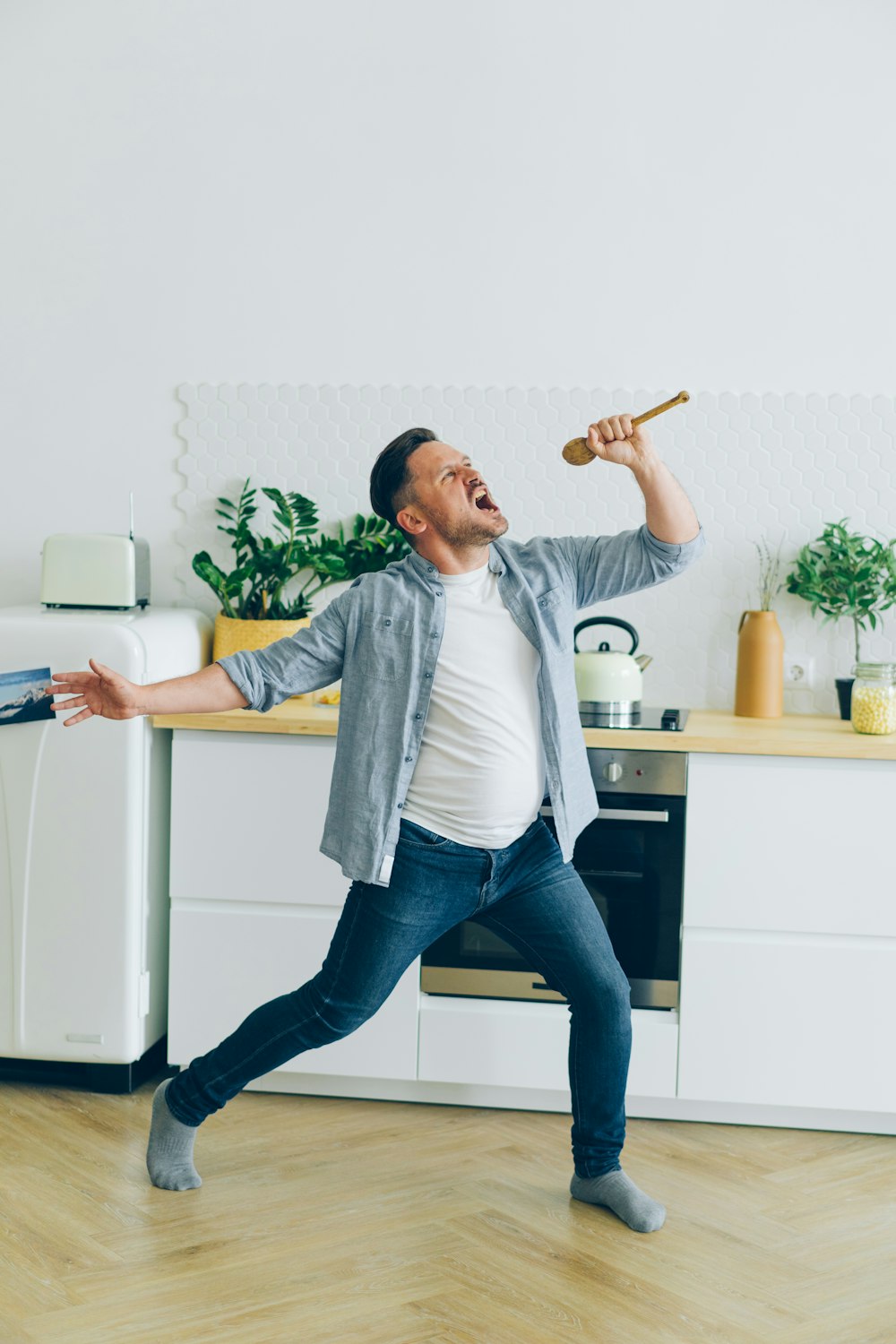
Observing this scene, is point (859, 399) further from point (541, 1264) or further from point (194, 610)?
point (541, 1264)

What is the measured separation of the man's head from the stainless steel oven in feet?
2.30

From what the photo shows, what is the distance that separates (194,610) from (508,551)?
48.3 inches

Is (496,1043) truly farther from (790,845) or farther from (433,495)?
(433,495)

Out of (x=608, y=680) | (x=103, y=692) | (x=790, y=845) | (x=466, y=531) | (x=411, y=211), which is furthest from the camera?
(x=411, y=211)

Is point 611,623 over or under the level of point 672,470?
under

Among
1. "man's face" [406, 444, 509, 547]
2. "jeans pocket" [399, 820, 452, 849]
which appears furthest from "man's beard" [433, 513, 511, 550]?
"jeans pocket" [399, 820, 452, 849]

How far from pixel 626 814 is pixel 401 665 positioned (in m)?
0.74

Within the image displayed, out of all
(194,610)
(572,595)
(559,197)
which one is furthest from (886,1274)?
(559,197)

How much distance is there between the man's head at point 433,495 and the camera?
2217 mm

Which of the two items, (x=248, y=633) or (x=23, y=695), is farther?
(x=248, y=633)

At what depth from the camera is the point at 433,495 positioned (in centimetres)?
223

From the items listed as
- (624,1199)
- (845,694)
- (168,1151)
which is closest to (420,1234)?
(624,1199)

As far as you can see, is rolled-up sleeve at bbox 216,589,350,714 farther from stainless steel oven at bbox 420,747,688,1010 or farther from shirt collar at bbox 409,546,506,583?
stainless steel oven at bbox 420,747,688,1010

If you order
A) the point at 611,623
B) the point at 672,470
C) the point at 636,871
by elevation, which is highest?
the point at 672,470
